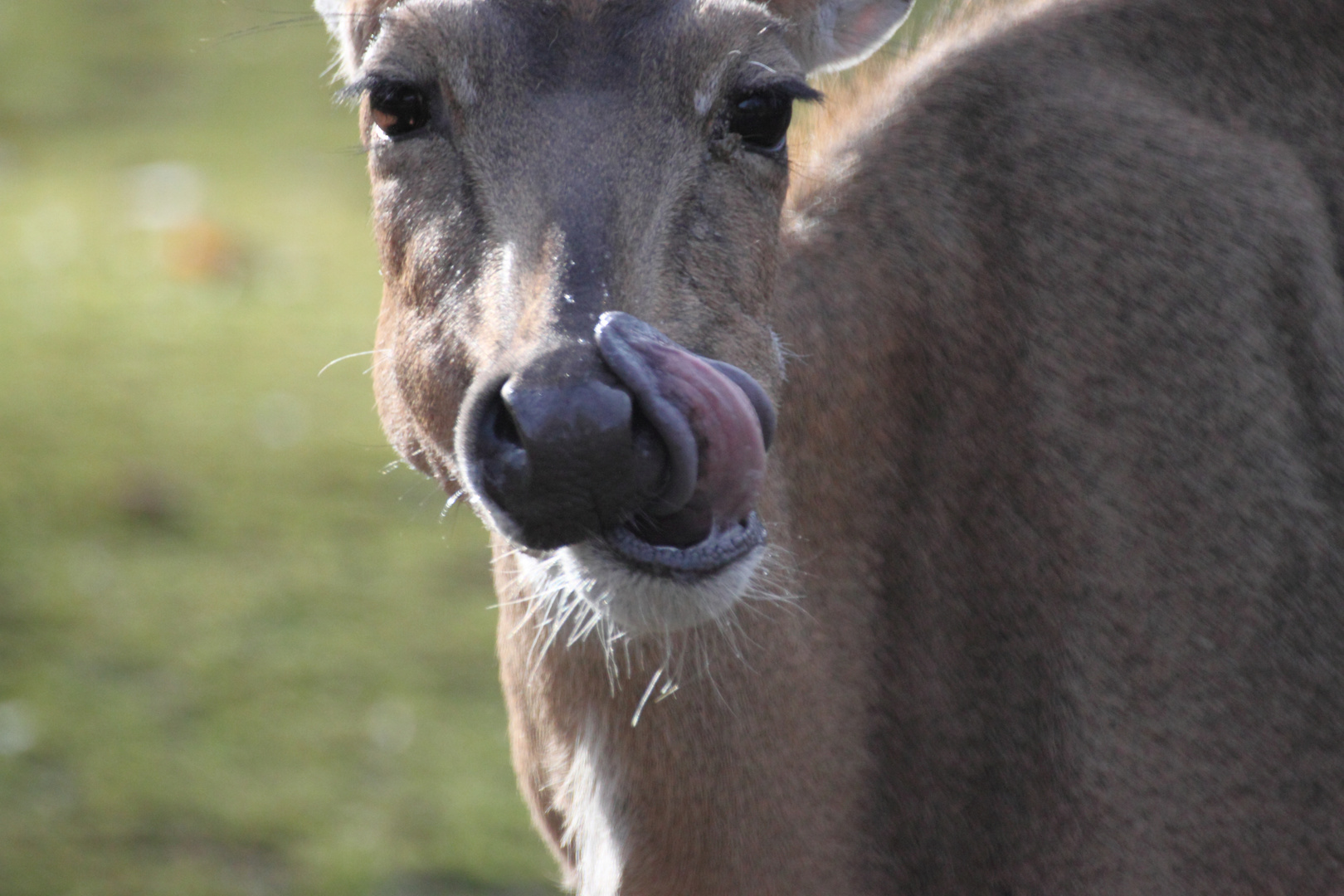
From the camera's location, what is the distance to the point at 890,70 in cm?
413

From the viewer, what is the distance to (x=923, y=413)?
3.77 m

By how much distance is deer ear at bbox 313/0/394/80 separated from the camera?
3.76 metres

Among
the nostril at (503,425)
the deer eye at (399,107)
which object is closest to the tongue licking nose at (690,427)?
the nostril at (503,425)

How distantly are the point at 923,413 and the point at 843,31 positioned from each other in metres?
1.09

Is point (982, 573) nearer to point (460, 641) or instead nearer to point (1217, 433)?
point (1217, 433)

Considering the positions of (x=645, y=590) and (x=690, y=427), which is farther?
(x=645, y=590)

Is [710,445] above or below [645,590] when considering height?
above

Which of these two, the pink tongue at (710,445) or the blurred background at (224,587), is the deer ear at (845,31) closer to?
the blurred background at (224,587)

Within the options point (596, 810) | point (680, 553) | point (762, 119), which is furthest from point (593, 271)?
point (596, 810)

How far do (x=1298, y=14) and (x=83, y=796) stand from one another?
16.7ft

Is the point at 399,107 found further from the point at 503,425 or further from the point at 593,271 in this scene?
the point at 503,425

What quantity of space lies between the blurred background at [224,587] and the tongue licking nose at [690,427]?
66.1 inches

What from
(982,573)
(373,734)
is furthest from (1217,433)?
(373,734)

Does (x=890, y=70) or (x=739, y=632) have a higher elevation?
(x=890, y=70)
